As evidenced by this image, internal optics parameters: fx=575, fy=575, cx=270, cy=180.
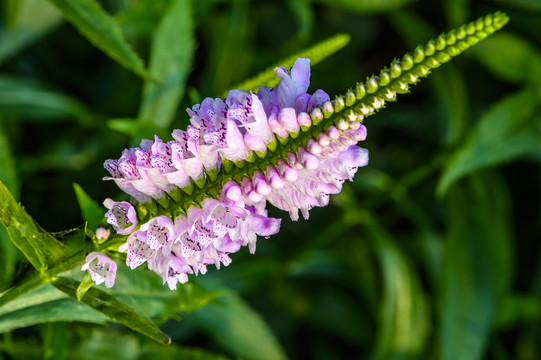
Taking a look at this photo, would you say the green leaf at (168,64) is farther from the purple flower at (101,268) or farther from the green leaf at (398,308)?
the green leaf at (398,308)

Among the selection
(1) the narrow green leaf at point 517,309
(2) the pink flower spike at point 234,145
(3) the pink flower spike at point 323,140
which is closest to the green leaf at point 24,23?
(2) the pink flower spike at point 234,145

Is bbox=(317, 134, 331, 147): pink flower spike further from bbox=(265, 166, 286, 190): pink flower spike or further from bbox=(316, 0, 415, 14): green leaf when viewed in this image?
bbox=(316, 0, 415, 14): green leaf

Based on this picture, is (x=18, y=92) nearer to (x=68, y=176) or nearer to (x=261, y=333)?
(x=68, y=176)

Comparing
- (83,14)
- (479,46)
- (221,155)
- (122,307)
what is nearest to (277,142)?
(221,155)

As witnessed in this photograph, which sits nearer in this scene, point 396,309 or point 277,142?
point 277,142

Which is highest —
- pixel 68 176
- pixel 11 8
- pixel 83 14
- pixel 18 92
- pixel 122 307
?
pixel 11 8

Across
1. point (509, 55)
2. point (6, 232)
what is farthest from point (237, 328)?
point (509, 55)

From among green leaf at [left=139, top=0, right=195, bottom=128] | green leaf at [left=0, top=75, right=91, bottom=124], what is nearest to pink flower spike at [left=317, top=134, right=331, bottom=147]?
green leaf at [left=139, top=0, right=195, bottom=128]
